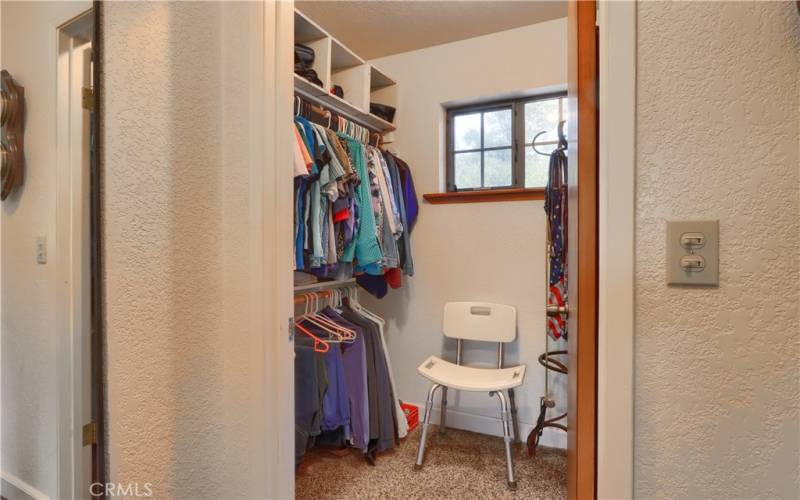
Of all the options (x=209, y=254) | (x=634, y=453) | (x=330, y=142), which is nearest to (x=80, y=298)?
(x=209, y=254)

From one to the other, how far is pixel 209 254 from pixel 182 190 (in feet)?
0.59

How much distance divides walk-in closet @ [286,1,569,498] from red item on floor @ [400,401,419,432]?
0.01 meters

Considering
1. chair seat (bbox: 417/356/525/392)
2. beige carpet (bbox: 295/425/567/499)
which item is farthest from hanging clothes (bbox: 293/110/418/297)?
beige carpet (bbox: 295/425/567/499)

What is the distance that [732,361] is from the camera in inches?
23.9

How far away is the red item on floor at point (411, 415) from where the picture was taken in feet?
7.17

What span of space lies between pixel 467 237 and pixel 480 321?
0.48 metres

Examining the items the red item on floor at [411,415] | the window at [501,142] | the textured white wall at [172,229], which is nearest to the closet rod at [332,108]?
the window at [501,142]

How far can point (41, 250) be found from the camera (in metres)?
0.88

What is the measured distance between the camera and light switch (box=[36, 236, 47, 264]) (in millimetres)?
874

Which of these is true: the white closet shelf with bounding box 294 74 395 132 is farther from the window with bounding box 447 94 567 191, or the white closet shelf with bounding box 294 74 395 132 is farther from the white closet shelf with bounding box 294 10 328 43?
the window with bounding box 447 94 567 191

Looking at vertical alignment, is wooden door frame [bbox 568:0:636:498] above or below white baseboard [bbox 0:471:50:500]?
above

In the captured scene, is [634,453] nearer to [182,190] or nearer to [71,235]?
[182,190]

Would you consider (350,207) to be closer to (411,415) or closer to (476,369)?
(476,369)

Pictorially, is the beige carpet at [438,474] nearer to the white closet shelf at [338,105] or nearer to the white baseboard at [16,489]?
the white baseboard at [16,489]
